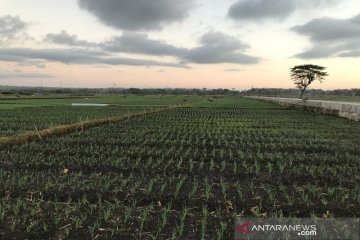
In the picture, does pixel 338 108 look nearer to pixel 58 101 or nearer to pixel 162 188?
pixel 162 188

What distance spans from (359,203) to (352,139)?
32.1 ft

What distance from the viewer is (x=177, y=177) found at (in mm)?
8156

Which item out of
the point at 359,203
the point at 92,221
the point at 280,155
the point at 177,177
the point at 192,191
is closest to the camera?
the point at 92,221

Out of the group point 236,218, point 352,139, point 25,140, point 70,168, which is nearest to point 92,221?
point 236,218

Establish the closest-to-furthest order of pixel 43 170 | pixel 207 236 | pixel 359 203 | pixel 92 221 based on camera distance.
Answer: pixel 207 236 → pixel 92 221 → pixel 359 203 → pixel 43 170

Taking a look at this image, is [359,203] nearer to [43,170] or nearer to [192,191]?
[192,191]

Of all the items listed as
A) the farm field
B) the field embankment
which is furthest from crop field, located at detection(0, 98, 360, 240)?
the farm field

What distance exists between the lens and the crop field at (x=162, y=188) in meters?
5.27
